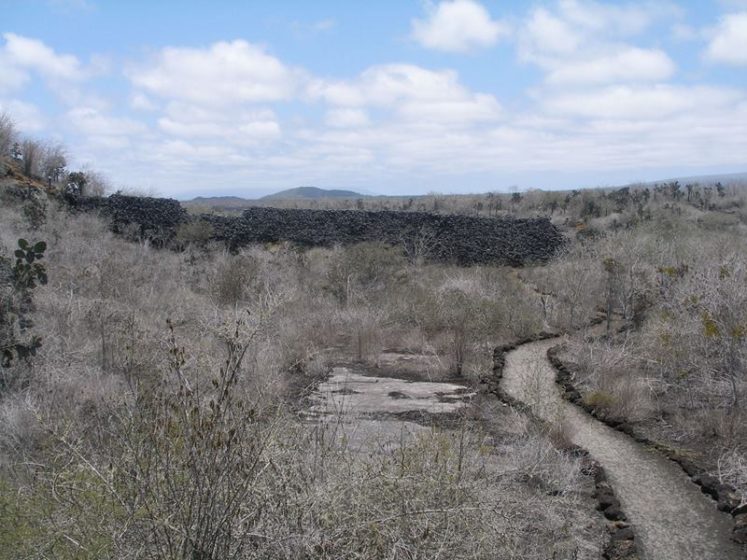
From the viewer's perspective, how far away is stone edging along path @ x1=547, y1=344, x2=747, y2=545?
5.78 metres

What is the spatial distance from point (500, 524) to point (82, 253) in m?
15.1

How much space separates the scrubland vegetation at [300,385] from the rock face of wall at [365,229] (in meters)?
1.50

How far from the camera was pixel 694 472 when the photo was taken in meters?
6.79

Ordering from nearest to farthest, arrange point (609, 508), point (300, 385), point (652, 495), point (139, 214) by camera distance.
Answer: point (609, 508) < point (652, 495) < point (300, 385) < point (139, 214)

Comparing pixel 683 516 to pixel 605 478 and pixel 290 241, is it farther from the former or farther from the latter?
pixel 290 241

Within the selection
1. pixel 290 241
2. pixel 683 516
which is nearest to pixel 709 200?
pixel 290 241

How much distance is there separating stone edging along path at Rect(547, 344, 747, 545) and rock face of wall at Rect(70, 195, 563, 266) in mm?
13226

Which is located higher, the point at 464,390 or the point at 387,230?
the point at 387,230

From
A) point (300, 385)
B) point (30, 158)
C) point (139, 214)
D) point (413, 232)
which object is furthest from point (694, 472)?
point (30, 158)

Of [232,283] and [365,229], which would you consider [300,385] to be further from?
[365,229]

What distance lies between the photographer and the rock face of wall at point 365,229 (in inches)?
916

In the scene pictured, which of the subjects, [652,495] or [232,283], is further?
[232,283]

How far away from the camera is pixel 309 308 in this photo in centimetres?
1479

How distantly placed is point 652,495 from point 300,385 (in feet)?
16.7
